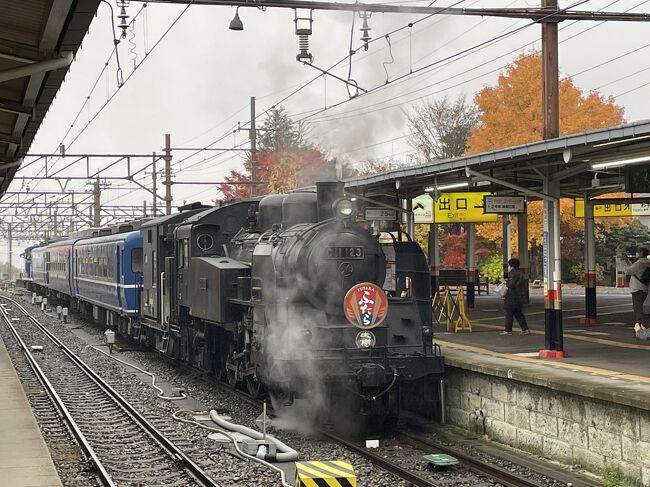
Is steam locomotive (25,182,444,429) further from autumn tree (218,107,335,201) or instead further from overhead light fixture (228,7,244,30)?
autumn tree (218,107,335,201)

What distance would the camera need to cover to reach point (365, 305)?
10938 mm

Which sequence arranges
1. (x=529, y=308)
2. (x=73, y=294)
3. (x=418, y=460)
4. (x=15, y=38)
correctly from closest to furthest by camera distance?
(x=15, y=38) → (x=418, y=460) → (x=529, y=308) → (x=73, y=294)

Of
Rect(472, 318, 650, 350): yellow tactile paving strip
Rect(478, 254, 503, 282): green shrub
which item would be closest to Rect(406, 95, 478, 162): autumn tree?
Rect(478, 254, 503, 282): green shrub

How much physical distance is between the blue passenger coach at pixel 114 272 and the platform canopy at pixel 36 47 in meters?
10.5

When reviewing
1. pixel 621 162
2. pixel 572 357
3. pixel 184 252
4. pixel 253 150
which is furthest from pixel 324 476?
pixel 253 150

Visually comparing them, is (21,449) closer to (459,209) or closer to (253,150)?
(459,209)

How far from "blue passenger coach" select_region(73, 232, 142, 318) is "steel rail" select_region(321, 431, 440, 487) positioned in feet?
35.4

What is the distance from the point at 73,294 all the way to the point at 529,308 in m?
17.9

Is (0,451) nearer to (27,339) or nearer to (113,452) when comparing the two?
(113,452)

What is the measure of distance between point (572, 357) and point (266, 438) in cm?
491

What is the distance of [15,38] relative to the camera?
25.6 ft

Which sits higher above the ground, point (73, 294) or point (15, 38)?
point (15, 38)

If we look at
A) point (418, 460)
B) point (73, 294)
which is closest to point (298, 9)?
point (418, 460)

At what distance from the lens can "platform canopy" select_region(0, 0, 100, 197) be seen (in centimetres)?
673
